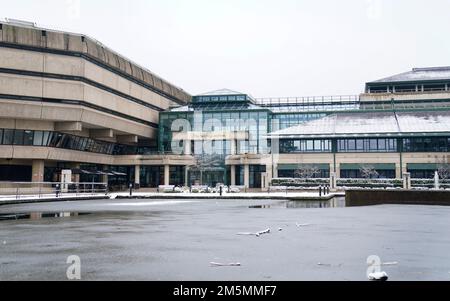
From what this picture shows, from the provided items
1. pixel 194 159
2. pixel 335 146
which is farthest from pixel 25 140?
pixel 335 146

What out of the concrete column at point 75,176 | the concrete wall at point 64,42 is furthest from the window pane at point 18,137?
the concrete wall at point 64,42

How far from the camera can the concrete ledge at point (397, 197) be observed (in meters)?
27.6

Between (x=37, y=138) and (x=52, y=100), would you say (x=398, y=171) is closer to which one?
(x=52, y=100)

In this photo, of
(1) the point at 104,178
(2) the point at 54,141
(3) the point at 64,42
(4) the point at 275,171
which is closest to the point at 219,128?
(4) the point at 275,171

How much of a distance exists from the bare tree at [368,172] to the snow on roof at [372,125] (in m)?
5.01

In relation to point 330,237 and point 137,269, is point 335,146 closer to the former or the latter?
point 330,237

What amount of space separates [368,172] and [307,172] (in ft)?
→ 28.2

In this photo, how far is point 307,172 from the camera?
62.8 meters

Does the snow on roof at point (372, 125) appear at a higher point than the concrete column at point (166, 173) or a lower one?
higher

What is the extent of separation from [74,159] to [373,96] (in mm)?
54249

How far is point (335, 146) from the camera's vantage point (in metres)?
64.6

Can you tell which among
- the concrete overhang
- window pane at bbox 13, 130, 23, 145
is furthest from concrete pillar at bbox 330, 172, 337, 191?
window pane at bbox 13, 130, 23, 145

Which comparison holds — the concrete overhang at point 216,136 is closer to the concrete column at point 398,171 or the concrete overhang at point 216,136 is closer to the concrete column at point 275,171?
the concrete column at point 275,171

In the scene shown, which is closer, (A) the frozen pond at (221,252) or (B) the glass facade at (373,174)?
(A) the frozen pond at (221,252)
